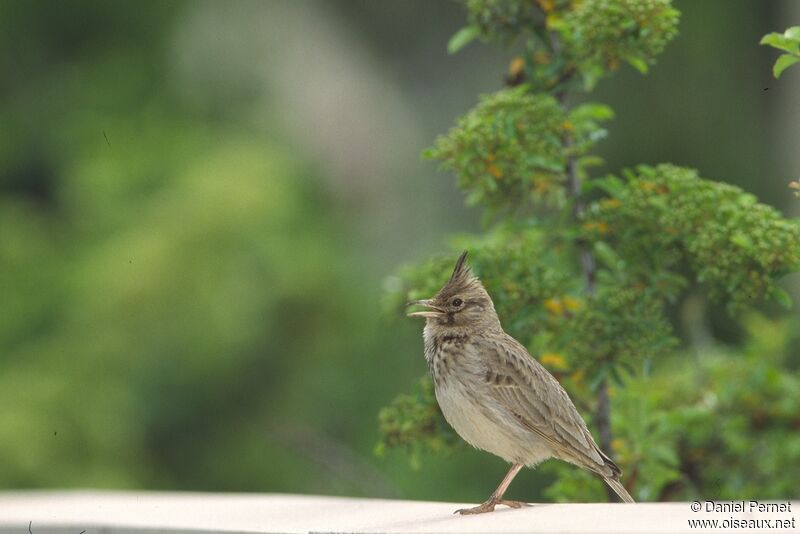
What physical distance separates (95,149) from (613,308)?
7.36m

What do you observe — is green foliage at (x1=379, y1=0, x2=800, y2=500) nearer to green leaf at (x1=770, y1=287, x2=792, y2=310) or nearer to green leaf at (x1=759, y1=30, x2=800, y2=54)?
green leaf at (x1=770, y1=287, x2=792, y2=310)

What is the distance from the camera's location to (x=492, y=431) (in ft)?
14.8

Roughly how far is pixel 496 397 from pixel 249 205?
20.4ft

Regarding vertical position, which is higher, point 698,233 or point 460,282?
point 698,233

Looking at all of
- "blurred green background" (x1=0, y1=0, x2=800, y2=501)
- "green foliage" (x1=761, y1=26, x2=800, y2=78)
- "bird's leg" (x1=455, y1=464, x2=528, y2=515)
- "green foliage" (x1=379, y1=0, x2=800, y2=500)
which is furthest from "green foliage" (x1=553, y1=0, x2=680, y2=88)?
"blurred green background" (x1=0, y1=0, x2=800, y2=501)

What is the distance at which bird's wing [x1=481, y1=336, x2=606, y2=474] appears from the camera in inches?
176

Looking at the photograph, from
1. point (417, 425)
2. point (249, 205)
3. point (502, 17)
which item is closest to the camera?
point (417, 425)

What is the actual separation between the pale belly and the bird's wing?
3cm

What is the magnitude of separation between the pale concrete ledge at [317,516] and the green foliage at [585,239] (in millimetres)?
540

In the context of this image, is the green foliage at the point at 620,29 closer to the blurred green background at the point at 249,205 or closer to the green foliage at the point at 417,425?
the green foliage at the point at 417,425

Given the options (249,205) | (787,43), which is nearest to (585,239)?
(787,43)

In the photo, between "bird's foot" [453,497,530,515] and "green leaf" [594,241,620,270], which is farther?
"green leaf" [594,241,620,270]

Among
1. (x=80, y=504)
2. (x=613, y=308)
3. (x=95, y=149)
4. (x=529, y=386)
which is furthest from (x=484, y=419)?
(x=95, y=149)

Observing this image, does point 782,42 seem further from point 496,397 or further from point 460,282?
point 496,397
